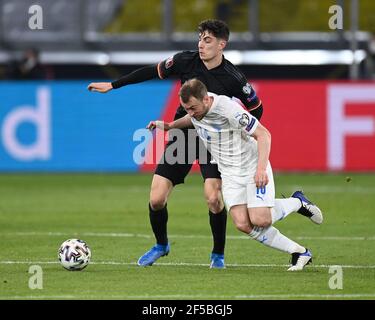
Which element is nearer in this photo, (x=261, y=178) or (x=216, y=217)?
(x=261, y=178)

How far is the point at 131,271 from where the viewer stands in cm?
963

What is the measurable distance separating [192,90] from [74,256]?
5.93 ft

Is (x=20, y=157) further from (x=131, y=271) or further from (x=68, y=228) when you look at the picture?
(x=131, y=271)

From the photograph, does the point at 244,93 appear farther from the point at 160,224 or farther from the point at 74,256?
the point at 74,256

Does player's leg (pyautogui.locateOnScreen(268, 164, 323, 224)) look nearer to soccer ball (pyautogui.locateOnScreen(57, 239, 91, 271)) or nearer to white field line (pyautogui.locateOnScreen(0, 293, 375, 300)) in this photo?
white field line (pyautogui.locateOnScreen(0, 293, 375, 300))

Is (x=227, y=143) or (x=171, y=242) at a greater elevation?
(x=227, y=143)

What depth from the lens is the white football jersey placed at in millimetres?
9477

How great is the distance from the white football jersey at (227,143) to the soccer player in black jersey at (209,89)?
1.19ft

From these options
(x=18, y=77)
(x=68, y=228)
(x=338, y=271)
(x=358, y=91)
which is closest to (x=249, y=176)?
(x=338, y=271)

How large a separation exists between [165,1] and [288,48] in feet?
9.59

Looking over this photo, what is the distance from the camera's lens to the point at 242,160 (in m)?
9.61

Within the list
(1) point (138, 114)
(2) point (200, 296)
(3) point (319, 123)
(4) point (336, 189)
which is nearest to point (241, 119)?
(2) point (200, 296)

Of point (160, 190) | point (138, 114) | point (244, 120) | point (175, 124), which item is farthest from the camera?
point (138, 114)

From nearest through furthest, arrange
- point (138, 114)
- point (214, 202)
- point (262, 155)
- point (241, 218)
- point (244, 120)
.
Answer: point (262, 155) → point (244, 120) → point (241, 218) → point (214, 202) → point (138, 114)
